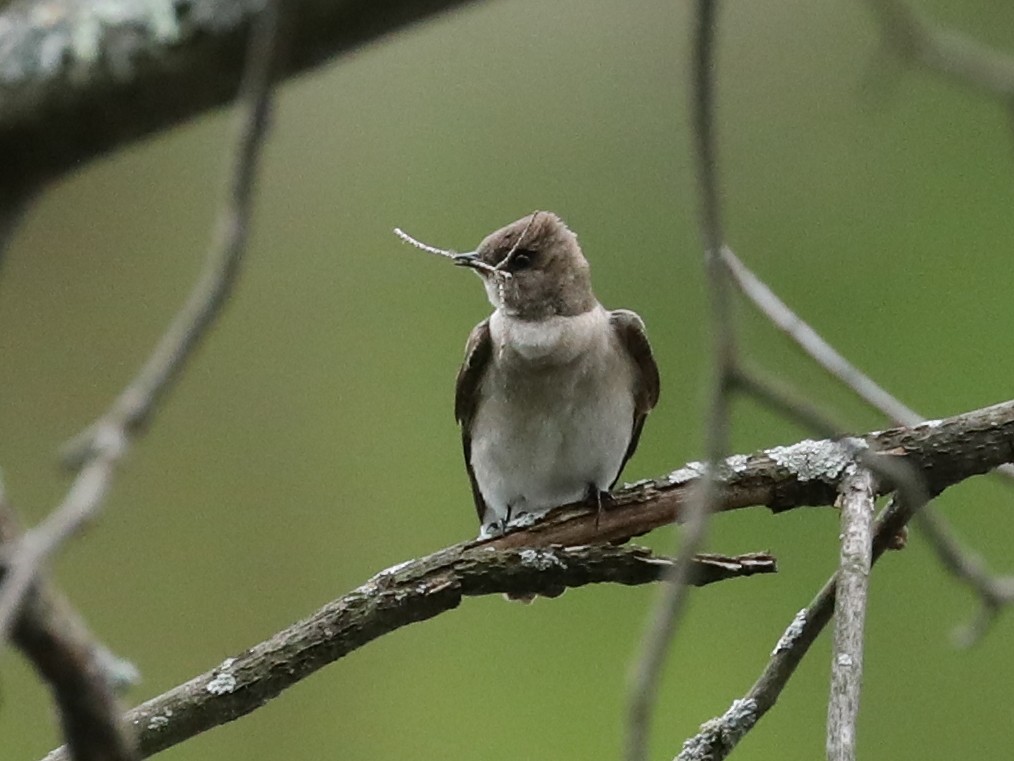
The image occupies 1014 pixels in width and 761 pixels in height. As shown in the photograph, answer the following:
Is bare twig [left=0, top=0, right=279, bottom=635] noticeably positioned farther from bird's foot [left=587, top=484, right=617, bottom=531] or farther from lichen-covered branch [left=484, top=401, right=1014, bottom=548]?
bird's foot [left=587, top=484, right=617, bottom=531]

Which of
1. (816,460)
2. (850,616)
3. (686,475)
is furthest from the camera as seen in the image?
(686,475)

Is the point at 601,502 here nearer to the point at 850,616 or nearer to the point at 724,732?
the point at 724,732

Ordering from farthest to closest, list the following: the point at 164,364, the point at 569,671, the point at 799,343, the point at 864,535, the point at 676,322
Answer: the point at 676,322 → the point at 569,671 → the point at 799,343 → the point at 864,535 → the point at 164,364

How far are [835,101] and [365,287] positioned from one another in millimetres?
1091

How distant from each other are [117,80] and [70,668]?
89 cm

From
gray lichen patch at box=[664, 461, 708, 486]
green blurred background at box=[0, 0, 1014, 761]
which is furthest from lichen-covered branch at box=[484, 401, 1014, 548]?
green blurred background at box=[0, 0, 1014, 761]

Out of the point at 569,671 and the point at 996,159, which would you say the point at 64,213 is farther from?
the point at 996,159

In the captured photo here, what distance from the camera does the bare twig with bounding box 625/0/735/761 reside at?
619 mm

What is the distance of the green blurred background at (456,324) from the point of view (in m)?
2.71

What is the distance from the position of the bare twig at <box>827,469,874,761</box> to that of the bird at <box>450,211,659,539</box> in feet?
1.76

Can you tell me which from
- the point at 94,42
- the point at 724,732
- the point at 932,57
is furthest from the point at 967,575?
the point at 94,42

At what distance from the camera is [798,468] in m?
1.25

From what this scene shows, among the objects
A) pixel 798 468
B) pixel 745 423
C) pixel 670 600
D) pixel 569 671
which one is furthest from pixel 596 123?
pixel 670 600

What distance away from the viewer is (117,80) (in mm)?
1386
